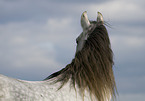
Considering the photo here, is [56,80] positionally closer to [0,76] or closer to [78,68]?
[78,68]

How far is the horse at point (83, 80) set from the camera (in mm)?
3406

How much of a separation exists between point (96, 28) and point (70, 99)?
1574mm

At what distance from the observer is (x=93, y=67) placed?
4.27 m

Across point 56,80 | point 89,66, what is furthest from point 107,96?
point 56,80

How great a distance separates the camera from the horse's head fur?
160 inches

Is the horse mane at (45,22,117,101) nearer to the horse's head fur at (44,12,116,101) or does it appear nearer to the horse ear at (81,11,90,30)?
the horse's head fur at (44,12,116,101)

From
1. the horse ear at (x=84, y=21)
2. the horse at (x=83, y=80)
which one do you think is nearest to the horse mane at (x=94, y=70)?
the horse at (x=83, y=80)

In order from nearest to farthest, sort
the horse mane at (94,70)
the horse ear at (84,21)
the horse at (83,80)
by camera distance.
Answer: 1. the horse at (83,80)
2. the horse mane at (94,70)
3. the horse ear at (84,21)

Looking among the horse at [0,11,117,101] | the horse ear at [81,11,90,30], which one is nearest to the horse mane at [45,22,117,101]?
the horse at [0,11,117,101]

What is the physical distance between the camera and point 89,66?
13.8ft

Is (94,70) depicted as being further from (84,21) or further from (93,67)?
(84,21)

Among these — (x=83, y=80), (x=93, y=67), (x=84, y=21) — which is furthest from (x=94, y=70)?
(x=84, y=21)

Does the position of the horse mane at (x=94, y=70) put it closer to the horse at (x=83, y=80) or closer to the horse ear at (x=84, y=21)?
the horse at (x=83, y=80)

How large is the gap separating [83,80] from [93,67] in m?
0.33
